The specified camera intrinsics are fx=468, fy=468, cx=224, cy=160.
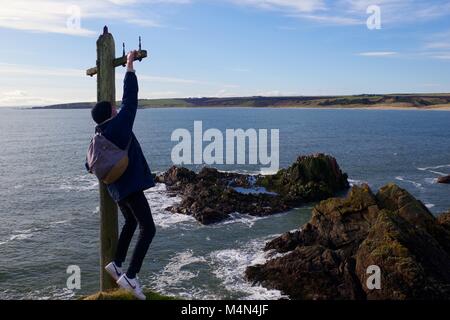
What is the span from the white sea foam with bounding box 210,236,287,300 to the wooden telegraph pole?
16.1 meters

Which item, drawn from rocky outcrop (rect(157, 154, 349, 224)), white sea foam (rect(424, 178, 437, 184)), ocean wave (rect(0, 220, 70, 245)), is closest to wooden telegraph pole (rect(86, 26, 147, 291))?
ocean wave (rect(0, 220, 70, 245))

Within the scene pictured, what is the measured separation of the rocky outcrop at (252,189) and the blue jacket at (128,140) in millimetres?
32714

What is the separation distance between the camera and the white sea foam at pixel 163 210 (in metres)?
40.0

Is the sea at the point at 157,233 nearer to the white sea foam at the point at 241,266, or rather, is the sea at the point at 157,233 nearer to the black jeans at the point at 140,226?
the white sea foam at the point at 241,266

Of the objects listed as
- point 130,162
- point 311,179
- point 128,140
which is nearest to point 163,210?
point 311,179

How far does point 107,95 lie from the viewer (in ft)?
29.1

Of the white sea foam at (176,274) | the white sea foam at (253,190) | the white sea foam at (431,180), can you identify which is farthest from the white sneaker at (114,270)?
the white sea foam at (431,180)

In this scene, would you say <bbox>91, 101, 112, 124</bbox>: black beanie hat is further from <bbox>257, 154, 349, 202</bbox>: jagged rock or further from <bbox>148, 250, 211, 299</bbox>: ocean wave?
<bbox>257, 154, 349, 202</bbox>: jagged rock

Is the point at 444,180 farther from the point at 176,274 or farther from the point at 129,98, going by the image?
the point at 129,98

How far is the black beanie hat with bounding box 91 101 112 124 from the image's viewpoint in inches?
302

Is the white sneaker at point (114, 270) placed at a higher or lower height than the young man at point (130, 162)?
lower

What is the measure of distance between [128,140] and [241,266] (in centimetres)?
2331

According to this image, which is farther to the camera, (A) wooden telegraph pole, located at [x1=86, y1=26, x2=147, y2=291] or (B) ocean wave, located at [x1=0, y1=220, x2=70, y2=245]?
(B) ocean wave, located at [x1=0, y1=220, x2=70, y2=245]
